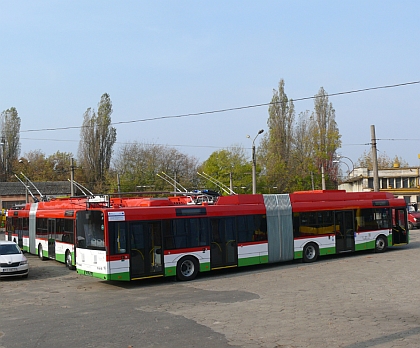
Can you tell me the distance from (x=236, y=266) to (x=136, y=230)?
4565mm

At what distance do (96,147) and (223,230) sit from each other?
5355cm

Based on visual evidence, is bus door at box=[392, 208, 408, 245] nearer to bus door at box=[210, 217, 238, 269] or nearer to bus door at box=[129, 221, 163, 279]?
bus door at box=[210, 217, 238, 269]

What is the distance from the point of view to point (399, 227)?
2569cm

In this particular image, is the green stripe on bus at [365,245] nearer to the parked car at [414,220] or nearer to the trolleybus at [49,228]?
the trolleybus at [49,228]

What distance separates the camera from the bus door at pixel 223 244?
60.8 ft

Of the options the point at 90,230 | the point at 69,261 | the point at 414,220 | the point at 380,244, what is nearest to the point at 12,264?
the point at 69,261

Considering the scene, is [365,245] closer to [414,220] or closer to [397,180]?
[414,220]

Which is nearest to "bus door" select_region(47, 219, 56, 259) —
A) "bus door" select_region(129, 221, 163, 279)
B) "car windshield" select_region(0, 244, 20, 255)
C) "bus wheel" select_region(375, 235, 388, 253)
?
"car windshield" select_region(0, 244, 20, 255)

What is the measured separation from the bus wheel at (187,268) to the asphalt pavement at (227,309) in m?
0.35

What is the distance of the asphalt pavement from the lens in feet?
31.0

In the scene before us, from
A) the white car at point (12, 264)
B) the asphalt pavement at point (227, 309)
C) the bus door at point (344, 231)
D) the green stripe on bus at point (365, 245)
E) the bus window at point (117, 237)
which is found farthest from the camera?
the green stripe on bus at point (365, 245)

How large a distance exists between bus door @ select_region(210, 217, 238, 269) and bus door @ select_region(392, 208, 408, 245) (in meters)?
9.95

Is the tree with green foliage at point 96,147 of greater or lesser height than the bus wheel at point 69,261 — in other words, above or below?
above

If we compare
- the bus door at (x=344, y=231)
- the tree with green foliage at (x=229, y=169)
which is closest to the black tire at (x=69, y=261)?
the bus door at (x=344, y=231)
